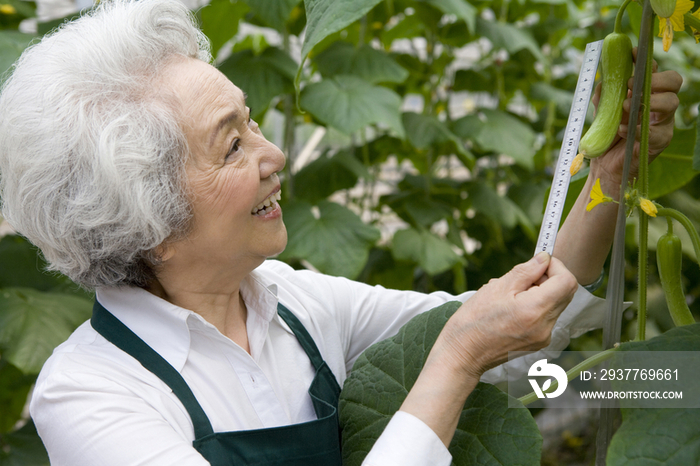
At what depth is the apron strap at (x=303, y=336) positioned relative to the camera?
39.5 inches

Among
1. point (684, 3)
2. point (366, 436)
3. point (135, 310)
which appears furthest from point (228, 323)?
point (684, 3)

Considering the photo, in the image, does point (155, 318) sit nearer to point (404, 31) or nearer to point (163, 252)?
point (163, 252)

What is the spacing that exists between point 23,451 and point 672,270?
1.52 m

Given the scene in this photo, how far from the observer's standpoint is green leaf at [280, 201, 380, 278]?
158 cm

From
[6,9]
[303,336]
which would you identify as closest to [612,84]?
[303,336]

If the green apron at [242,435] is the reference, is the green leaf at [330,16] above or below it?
above

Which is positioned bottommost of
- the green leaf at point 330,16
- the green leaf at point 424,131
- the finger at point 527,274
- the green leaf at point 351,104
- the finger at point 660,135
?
the green leaf at point 424,131

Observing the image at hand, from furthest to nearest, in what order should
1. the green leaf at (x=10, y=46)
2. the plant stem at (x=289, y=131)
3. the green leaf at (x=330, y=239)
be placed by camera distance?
the plant stem at (x=289, y=131), the green leaf at (x=330, y=239), the green leaf at (x=10, y=46)

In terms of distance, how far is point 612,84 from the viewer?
0.70 metres

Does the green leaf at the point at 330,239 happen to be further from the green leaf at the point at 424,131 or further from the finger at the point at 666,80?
the finger at the point at 666,80

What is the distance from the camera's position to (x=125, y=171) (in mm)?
816

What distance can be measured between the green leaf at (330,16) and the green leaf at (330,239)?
954mm

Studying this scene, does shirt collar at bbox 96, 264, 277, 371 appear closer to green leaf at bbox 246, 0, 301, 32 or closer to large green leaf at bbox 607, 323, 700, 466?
large green leaf at bbox 607, 323, 700, 466

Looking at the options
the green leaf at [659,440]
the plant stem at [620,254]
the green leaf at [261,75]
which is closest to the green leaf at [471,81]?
the green leaf at [261,75]
